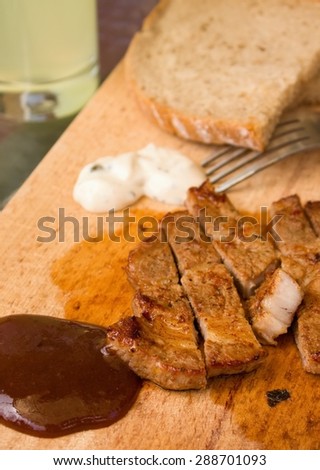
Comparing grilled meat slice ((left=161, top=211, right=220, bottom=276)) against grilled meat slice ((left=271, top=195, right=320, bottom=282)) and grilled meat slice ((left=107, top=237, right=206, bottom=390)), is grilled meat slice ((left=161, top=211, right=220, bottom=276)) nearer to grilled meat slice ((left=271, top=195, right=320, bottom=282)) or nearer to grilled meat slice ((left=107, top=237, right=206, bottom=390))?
grilled meat slice ((left=107, top=237, right=206, bottom=390))

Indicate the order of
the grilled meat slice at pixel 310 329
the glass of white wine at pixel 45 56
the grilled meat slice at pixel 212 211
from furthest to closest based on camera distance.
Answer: the glass of white wine at pixel 45 56 < the grilled meat slice at pixel 212 211 < the grilled meat slice at pixel 310 329

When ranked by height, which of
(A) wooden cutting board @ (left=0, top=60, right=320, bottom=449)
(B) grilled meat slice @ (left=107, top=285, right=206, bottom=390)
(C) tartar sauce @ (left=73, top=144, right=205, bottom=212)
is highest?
(B) grilled meat slice @ (left=107, top=285, right=206, bottom=390)

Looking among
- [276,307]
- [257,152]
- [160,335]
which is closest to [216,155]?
[257,152]

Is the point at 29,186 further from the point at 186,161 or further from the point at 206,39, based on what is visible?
→ the point at 206,39

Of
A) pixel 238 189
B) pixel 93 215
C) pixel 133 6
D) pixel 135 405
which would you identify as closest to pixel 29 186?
pixel 93 215

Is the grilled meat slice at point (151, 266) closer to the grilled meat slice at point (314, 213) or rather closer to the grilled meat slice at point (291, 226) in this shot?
the grilled meat slice at point (291, 226)

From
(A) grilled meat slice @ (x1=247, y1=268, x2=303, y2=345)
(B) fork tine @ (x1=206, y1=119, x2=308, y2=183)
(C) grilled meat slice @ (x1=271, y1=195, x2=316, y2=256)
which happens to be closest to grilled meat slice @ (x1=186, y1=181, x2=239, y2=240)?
(C) grilled meat slice @ (x1=271, y1=195, x2=316, y2=256)

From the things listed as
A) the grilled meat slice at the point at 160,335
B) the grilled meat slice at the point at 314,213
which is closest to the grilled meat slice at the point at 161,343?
the grilled meat slice at the point at 160,335
